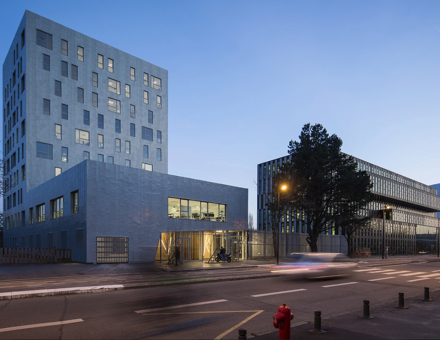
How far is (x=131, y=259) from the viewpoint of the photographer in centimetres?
3212

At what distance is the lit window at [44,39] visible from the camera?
50.2 m

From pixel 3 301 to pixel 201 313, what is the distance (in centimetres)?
680

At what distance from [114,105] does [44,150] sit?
42.0 ft

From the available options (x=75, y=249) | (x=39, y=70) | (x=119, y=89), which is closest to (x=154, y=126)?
(x=119, y=89)

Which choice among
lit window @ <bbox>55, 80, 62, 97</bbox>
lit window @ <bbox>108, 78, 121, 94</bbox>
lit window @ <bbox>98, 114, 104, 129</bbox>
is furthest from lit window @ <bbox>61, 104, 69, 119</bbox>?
lit window @ <bbox>108, 78, 121, 94</bbox>

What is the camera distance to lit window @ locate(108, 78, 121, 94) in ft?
187

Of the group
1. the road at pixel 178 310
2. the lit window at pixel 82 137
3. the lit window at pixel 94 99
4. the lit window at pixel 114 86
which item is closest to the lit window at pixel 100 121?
the lit window at pixel 94 99

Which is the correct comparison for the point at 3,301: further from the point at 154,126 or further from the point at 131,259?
the point at 154,126

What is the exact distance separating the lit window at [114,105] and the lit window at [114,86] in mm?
1450

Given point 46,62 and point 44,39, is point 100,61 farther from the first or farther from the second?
point 44,39

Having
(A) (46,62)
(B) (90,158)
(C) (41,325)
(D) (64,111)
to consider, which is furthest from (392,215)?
(C) (41,325)

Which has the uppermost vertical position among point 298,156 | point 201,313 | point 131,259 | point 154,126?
point 154,126

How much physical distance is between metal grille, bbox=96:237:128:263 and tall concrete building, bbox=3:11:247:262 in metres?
0.08

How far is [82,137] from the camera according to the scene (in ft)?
176
